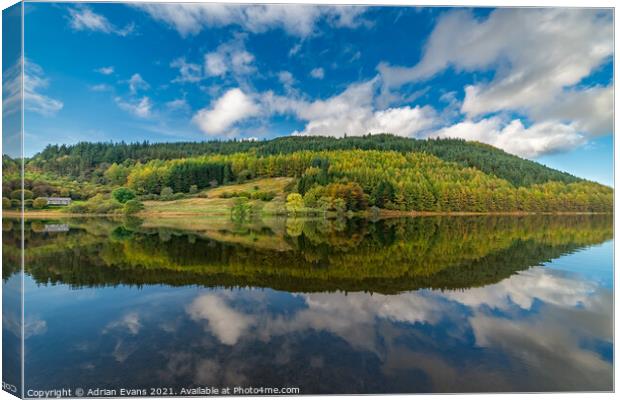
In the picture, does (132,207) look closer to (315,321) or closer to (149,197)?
(149,197)

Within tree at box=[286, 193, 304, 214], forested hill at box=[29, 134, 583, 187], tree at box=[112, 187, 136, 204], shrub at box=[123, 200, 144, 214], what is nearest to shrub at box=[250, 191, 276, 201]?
tree at box=[286, 193, 304, 214]

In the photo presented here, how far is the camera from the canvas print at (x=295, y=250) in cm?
483

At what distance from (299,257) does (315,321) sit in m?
5.66

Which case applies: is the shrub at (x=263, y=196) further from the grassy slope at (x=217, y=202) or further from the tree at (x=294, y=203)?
the tree at (x=294, y=203)

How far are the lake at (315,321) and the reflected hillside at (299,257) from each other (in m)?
0.10

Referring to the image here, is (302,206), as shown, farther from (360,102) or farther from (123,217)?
(360,102)

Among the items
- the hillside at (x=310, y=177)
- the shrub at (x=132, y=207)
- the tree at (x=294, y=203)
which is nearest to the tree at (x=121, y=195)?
the hillside at (x=310, y=177)

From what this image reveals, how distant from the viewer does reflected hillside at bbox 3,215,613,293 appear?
8.68 metres

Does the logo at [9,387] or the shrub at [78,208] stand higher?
the shrub at [78,208]

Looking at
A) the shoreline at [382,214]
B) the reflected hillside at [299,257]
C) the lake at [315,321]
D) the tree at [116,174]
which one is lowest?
the lake at [315,321]

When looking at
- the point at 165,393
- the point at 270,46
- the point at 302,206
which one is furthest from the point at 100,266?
the point at 302,206

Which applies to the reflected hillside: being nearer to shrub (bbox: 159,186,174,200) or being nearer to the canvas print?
the canvas print

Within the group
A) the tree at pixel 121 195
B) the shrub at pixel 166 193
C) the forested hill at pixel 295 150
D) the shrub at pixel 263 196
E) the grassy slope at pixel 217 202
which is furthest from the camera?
the shrub at pixel 263 196

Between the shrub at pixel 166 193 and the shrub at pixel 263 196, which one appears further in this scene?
the shrub at pixel 263 196
